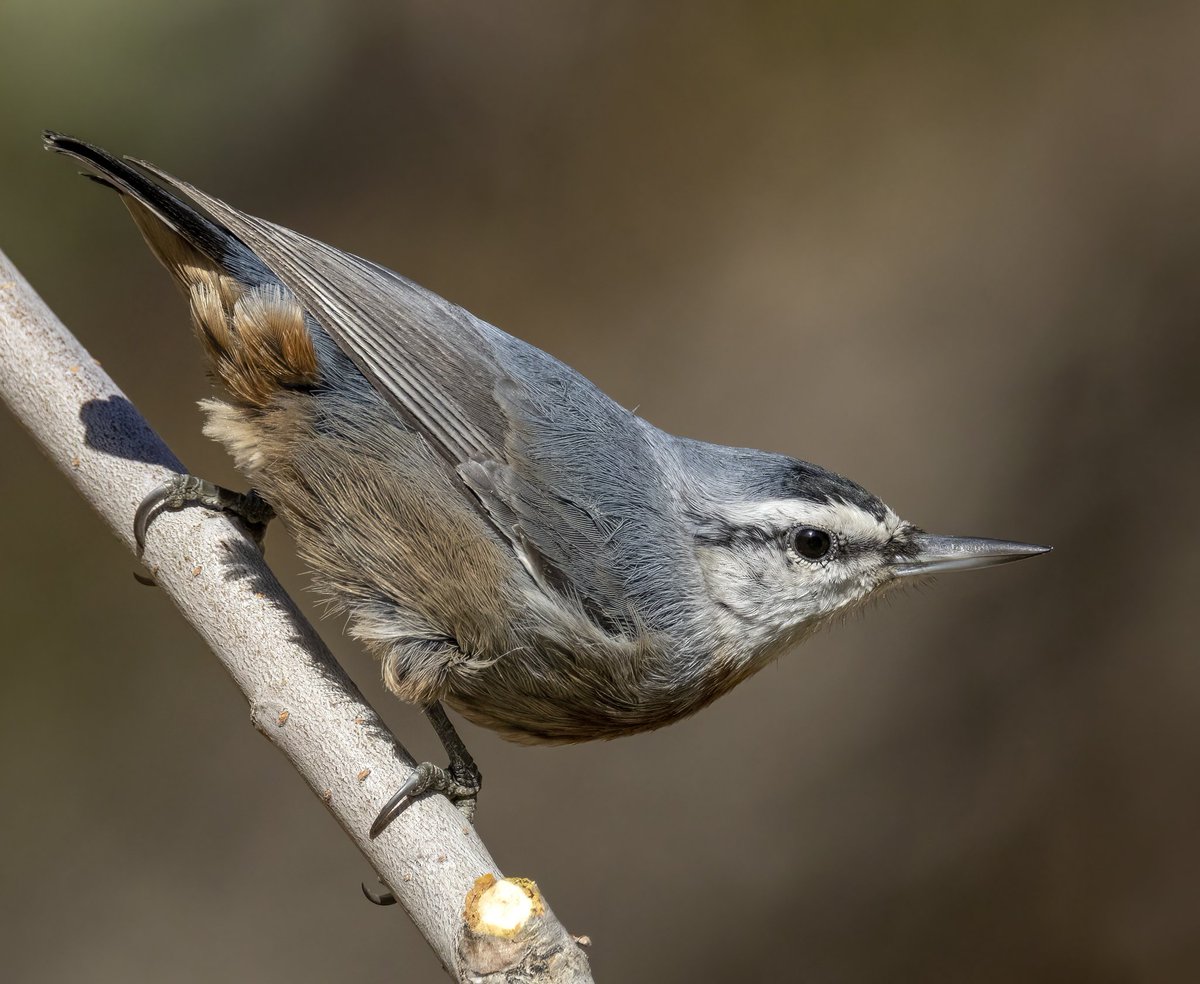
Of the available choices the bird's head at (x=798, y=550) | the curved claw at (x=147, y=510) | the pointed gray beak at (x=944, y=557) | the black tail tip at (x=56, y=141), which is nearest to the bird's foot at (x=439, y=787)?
the bird's head at (x=798, y=550)

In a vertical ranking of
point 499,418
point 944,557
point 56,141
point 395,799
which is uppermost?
point 56,141

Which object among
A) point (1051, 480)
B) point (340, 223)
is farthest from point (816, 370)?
point (340, 223)

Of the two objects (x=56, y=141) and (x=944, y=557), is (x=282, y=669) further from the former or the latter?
(x=944, y=557)

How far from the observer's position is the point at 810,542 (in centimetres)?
254

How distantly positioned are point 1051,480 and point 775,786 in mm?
1495

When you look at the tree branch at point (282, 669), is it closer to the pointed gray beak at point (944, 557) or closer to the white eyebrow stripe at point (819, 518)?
the white eyebrow stripe at point (819, 518)

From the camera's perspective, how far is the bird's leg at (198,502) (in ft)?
8.01

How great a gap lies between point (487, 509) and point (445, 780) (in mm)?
541

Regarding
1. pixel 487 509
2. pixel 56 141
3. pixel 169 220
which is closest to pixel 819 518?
pixel 487 509

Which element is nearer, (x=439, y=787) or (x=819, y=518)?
(x=439, y=787)

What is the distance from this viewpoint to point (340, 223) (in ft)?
16.8

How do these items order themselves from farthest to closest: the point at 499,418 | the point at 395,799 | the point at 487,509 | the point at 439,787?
the point at 499,418 → the point at 487,509 → the point at 439,787 → the point at 395,799

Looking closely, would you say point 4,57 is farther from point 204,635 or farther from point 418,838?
point 418,838

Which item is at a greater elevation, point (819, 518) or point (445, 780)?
point (819, 518)
